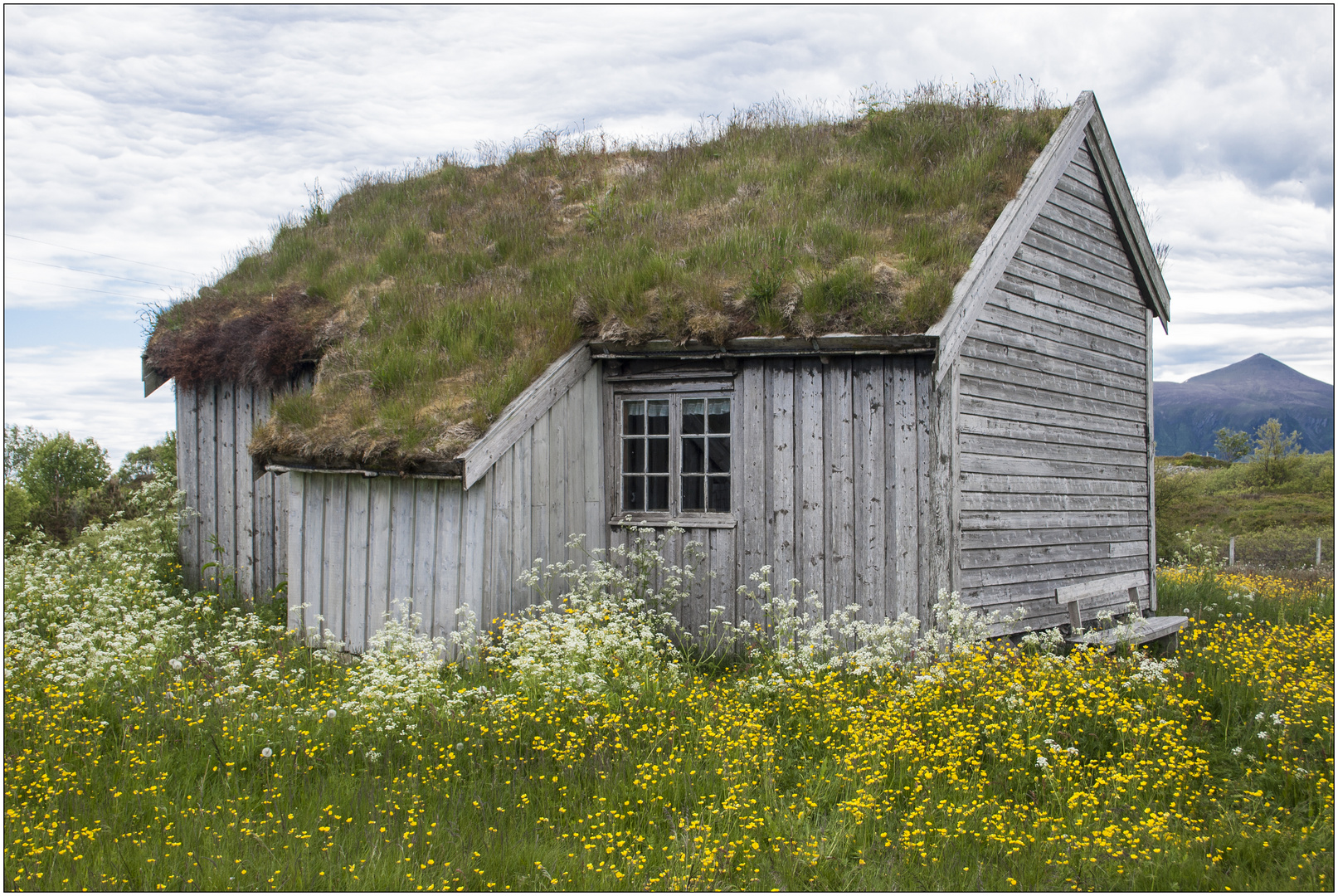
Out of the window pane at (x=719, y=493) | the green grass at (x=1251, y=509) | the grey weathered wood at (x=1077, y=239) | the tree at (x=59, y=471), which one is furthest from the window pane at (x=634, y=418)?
the tree at (x=59, y=471)

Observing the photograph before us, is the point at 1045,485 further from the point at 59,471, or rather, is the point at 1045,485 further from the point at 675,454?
the point at 59,471

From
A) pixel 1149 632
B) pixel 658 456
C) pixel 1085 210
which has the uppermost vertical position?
pixel 1085 210

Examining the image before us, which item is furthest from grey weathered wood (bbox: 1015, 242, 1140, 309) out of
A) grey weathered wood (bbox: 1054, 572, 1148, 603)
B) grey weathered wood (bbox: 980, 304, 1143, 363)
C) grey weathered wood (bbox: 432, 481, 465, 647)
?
grey weathered wood (bbox: 432, 481, 465, 647)

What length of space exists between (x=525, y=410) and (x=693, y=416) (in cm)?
182

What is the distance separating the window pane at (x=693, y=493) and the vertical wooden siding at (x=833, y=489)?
0.30 meters

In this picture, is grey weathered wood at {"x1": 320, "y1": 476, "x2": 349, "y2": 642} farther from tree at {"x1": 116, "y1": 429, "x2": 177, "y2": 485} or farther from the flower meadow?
tree at {"x1": 116, "y1": 429, "x2": 177, "y2": 485}

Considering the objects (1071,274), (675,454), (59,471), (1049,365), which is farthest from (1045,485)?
(59,471)

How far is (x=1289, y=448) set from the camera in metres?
49.1

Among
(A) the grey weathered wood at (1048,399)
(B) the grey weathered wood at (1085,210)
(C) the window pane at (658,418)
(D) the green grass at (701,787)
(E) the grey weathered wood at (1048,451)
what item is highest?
(B) the grey weathered wood at (1085,210)

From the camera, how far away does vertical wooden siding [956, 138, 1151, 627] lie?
341 inches

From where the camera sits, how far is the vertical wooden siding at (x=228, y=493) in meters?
11.5

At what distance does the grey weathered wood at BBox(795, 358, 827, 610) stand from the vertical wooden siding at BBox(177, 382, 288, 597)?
22.3ft

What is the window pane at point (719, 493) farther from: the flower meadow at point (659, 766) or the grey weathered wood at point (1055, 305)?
the grey weathered wood at point (1055, 305)

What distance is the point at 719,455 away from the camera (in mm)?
9070
